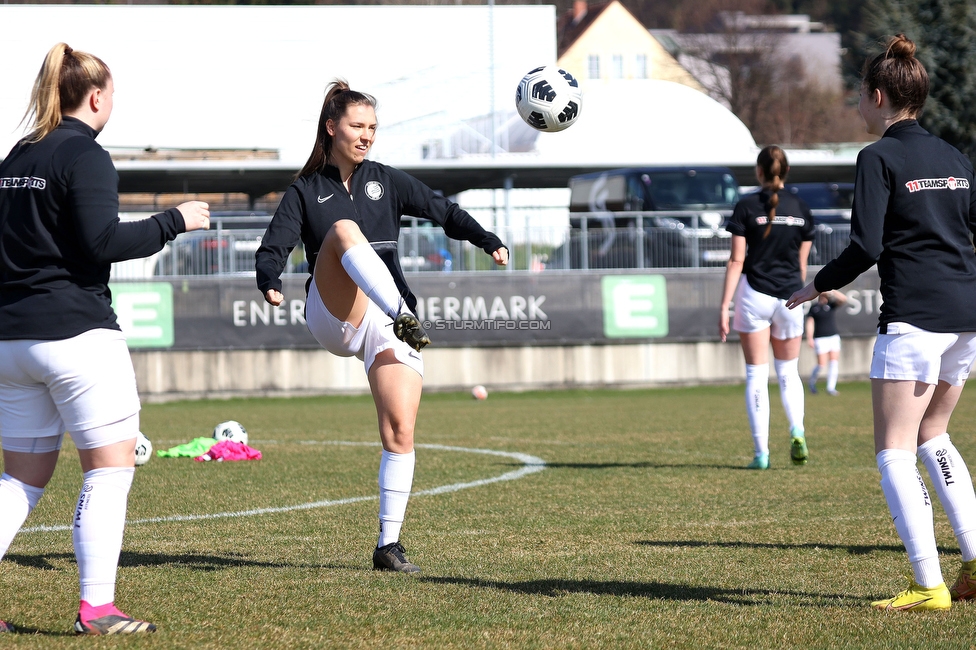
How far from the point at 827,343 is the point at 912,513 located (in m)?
16.3

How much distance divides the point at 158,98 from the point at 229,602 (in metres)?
38.0

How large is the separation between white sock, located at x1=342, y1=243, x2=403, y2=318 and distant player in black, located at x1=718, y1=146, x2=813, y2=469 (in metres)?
4.88

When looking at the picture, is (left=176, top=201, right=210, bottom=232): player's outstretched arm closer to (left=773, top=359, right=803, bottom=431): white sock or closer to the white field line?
the white field line

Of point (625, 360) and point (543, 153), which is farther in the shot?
point (543, 153)

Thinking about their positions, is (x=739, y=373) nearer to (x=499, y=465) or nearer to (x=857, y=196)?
(x=499, y=465)

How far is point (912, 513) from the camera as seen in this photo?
433 cm

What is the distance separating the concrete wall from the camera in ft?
68.6

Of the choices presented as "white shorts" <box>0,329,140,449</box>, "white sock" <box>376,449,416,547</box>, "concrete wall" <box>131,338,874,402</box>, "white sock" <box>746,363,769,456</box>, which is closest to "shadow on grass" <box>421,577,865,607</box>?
"white sock" <box>376,449,416,547</box>

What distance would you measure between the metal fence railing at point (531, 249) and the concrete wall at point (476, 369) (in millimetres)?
1577

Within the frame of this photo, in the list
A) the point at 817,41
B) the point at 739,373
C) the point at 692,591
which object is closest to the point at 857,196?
the point at 692,591

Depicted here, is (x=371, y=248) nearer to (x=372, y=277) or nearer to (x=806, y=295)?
(x=372, y=277)

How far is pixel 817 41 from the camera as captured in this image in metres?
76.5

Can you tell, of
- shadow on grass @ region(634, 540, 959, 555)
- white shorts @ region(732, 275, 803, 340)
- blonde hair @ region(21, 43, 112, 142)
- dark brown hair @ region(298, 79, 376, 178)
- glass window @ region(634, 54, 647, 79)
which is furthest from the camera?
glass window @ region(634, 54, 647, 79)

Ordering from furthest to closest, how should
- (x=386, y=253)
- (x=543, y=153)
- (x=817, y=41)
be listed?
1. (x=817, y=41)
2. (x=543, y=153)
3. (x=386, y=253)
